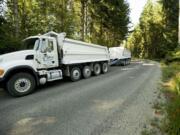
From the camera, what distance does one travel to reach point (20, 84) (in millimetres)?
7785

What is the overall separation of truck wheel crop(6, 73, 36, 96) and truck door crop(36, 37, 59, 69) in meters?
0.95

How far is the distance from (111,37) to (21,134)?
3217cm

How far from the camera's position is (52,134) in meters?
4.13

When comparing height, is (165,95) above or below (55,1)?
below

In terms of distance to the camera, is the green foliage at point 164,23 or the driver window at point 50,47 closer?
the driver window at point 50,47

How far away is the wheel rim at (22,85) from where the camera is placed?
7.70m

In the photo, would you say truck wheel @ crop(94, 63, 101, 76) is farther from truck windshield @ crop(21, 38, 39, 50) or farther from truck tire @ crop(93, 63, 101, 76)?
truck windshield @ crop(21, 38, 39, 50)

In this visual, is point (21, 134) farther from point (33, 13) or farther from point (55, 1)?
point (55, 1)

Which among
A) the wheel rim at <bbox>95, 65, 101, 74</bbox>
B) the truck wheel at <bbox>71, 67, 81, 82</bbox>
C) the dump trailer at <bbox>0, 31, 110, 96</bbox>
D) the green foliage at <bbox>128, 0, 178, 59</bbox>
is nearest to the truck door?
the dump trailer at <bbox>0, 31, 110, 96</bbox>

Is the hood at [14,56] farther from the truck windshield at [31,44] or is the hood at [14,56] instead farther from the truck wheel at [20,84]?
the truck wheel at [20,84]

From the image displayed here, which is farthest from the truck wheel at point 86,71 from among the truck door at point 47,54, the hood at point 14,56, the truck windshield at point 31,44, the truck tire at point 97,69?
the hood at point 14,56

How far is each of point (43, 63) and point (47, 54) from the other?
520 millimetres

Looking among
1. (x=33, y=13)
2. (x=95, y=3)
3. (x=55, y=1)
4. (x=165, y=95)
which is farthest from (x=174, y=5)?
(x=165, y=95)

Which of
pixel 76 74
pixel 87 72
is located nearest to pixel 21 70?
pixel 76 74
